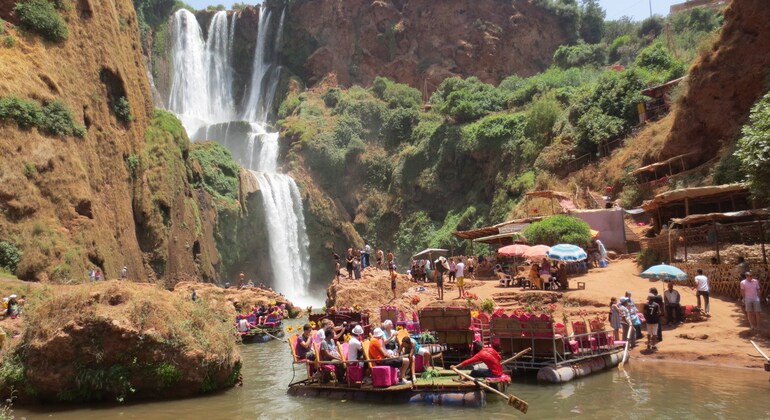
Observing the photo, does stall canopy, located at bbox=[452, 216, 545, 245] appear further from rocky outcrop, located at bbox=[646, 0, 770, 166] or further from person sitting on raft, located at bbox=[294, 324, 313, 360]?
person sitting on raft, located at bbox=[294, 324, 313, 360]

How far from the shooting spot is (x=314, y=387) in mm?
12500

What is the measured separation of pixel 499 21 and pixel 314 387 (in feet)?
189

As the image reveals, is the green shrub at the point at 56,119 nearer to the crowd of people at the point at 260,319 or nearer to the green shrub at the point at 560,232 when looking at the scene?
the crowd of people at the point at 260,319

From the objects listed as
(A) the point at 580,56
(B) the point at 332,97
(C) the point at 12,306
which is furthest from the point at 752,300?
(B) the point at 332,97

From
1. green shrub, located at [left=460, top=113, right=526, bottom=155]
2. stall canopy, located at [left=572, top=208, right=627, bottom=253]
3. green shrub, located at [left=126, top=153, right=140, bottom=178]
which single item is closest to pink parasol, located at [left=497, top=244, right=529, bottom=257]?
stall canopy, located at [left=572, top=208, right=627, bottom=253]

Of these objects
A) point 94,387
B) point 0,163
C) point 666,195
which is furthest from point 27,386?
point 666,195

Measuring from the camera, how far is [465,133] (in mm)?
47438

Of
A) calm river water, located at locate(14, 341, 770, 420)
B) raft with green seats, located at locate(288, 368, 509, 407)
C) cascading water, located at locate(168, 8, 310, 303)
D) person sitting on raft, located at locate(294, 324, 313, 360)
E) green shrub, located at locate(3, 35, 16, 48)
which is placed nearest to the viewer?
calm river water, located at locate(14, 341, 770, 420)

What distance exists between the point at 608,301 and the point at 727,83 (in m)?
12.3

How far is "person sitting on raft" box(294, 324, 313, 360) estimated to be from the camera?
13398 millimetres

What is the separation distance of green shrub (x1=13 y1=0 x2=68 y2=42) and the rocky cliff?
0.93 feet

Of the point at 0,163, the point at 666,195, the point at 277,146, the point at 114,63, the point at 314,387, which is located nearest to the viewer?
the point at 314,387

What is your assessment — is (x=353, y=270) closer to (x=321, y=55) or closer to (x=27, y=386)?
(x=27, y=386)

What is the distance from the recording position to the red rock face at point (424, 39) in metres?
62.4
